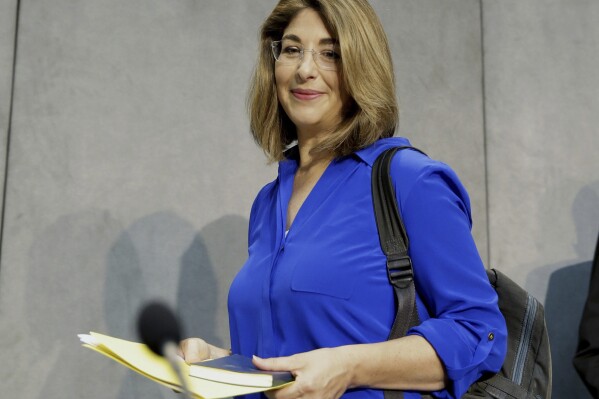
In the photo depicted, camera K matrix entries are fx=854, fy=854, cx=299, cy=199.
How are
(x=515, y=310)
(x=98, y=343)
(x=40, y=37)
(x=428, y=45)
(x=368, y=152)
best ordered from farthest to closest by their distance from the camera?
(x=428, y=45) < (x=40, y=37) < (x=515, y=310) < (x=368, y=152) < (x=98, y=343)

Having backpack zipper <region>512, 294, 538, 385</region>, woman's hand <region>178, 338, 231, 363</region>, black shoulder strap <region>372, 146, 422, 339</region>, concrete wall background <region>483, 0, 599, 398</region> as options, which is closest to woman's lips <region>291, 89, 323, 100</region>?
black shoulder strap <region>372, 146, 422, 339</region>

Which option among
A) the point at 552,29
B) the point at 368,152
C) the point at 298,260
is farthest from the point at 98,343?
the point at 552,29

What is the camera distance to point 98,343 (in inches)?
50.4

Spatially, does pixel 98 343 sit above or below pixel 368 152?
below

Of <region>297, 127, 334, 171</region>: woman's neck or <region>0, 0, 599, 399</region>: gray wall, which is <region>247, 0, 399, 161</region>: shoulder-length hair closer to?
<region>297, 127, 334, 171</region>: woman's neck

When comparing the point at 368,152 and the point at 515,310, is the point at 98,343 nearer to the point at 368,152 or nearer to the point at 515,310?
the point at 368,152

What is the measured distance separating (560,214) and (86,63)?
72.2 inches

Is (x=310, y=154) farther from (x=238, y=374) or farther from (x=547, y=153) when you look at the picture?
(x=547, y=153)

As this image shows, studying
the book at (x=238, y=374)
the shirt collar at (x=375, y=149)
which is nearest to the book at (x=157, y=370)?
the book at (x=238, y=374)

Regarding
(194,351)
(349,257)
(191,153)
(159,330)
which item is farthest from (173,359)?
(191,153)

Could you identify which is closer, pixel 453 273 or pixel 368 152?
pixel 453 273

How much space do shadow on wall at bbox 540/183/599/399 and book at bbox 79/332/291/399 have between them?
2.17m

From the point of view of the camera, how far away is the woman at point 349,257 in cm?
143

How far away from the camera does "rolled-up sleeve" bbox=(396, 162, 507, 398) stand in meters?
1.45
